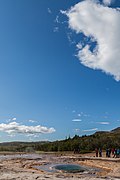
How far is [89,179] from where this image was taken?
20.5 m

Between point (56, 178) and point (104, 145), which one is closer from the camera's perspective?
point (56, 178)

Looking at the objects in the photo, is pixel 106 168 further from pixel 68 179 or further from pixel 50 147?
pixel 50 147

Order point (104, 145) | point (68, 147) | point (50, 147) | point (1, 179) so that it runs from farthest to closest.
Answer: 1. point (50, 147)
2. point (68, 147)
3. point (104, 145)
4. point (1, 179)

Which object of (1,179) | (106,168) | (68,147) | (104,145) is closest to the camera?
(1,179)

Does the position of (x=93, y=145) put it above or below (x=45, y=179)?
above

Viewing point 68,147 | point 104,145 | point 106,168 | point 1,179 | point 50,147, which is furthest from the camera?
point 50,147

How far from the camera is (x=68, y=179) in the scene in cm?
2056

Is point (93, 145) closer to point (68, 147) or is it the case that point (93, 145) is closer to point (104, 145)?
point (104, 145)

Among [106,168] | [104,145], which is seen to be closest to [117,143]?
[104,145]

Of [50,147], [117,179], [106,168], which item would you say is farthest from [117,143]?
[117,179]

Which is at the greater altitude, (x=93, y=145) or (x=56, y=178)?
(x=93, y=145)

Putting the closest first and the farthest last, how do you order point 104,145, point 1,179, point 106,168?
point 1,179
point 106,168
point 104,145

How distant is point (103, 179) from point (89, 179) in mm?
944

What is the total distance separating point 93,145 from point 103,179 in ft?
182
